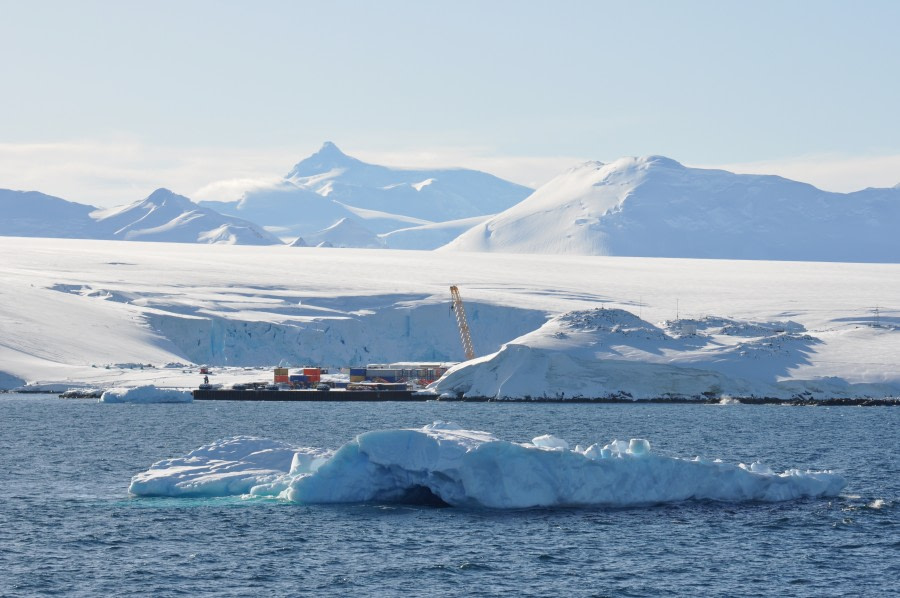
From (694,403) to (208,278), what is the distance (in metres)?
77.5

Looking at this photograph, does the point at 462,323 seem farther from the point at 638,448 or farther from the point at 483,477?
the point at 483,477

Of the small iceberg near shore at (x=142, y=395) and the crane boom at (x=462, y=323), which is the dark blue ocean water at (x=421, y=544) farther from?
the crane boom at (x=462, y=323)

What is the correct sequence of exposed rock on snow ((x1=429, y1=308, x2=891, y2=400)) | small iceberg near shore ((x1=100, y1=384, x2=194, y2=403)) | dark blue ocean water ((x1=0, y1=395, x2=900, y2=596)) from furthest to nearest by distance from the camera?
exposed rock on snow ((x1=429, y1=308, x2=891, y2=400)) < small iceberg near shore ((x1=100, y1=384, x2=194, y2=403)) < dark blue ocean water ((x1=0, y1=395, x2=900, y2=596))

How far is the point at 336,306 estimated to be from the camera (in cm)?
15238

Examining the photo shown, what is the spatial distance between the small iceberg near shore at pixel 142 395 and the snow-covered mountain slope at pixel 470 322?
8.88m

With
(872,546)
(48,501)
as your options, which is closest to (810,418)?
(872,546)

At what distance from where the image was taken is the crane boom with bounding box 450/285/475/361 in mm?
143125

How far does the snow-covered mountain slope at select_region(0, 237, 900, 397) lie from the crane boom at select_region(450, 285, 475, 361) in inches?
164

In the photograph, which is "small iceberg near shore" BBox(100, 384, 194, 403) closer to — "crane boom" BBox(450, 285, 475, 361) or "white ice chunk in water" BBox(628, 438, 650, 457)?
"crane boom" BBox(450, 285, 475, 361)

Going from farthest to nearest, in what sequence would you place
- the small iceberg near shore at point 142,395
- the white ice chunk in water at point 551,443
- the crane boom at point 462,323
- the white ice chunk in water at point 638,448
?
the crane boom at point 462,323
the small iceberg near shore at point 142,395
the white ice chunk in water at point 638,448
the white ice chunk in water at point 551,443

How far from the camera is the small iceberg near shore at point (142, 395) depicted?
103m

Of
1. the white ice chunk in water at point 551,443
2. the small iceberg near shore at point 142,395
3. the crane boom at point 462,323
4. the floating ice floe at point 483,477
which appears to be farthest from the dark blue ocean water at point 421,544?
the crane boom at point 462,323

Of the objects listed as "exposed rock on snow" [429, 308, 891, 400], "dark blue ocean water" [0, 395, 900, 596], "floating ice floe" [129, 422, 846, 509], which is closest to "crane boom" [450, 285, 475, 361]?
"exposed rock on snow" [429, 308, 891, 400]

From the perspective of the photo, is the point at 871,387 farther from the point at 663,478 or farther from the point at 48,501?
the point at 48,501
